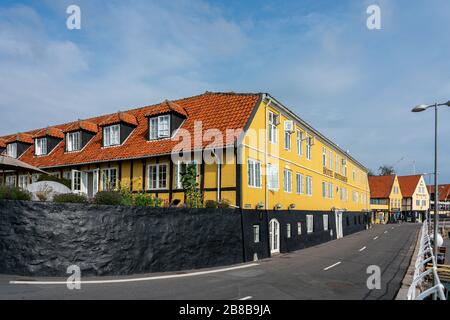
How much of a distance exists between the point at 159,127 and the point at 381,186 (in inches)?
2846

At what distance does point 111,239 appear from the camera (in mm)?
13812

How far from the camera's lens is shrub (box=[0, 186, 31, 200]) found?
13625 millimetres

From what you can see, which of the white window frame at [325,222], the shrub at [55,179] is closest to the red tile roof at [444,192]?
the white window frame at [325,222]

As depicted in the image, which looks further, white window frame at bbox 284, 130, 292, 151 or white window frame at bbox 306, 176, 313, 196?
white window frame at bbox 306, 176, 313, 196

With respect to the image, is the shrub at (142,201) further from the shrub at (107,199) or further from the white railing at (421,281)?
the white railing at (421,281)

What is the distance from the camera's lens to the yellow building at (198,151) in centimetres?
1952

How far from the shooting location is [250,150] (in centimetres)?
2006

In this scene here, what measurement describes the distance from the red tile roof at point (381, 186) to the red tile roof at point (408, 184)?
969cm

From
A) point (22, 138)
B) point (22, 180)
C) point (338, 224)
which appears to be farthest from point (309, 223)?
point (22, 138)

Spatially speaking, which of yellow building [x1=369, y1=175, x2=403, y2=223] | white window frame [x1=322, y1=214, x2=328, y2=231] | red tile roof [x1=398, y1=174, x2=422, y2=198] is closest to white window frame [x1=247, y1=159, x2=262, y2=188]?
white window frame [x1=322, y1=214, x2=328, y2=231]

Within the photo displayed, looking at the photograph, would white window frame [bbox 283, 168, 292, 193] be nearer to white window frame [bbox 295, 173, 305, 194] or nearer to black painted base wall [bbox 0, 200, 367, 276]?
white window frame [bbox 295, 173, 305, 194]

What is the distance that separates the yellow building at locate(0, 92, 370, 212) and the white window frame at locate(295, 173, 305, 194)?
0.07 meters
